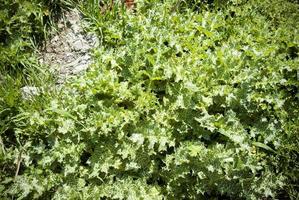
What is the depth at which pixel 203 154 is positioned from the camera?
3006mm

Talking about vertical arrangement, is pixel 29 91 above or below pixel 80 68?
below

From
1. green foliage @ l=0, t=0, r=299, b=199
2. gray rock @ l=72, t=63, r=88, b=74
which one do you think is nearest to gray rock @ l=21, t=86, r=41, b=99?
green foliage @ l=0, t=0, r=299, b=199

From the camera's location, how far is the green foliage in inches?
120

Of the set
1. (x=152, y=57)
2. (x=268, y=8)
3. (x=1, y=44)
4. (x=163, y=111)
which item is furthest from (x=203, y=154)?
(x=1, y=44)

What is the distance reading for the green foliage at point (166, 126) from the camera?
3039mm

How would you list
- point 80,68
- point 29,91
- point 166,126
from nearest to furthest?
point 166,126 → point 29,91 → point 80,68

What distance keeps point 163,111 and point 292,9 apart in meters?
2.01

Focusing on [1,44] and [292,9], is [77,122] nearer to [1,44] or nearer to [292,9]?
[1,44]

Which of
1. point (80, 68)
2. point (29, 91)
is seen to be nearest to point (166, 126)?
point (80, 68)

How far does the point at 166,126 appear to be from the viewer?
3.17 metres

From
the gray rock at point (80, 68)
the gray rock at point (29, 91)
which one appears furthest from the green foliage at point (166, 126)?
the gray rock at point (80, 68)

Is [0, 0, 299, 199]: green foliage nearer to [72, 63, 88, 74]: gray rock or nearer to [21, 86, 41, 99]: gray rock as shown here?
[21, 86, 41, 99]: gray rock

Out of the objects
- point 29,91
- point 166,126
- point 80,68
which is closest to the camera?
point 166,126

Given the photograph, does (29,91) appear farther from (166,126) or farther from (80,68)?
(166,126)
